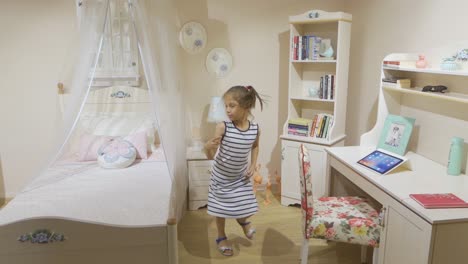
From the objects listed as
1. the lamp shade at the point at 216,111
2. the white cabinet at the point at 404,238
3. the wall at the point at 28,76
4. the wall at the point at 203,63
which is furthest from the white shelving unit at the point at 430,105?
the wall at the point at 28,76

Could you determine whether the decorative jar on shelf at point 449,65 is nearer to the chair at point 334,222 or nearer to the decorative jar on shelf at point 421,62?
the decorative jar on shelf at point 421,62

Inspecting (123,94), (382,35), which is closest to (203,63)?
(123,94)

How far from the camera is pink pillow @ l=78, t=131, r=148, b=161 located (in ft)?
10.6

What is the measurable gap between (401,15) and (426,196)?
63.8 inches

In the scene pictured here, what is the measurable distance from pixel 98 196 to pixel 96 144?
0.88 metres

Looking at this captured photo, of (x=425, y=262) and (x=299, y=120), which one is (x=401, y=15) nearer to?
(x=299, y=120)

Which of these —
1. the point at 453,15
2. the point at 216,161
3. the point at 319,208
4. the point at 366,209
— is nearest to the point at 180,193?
the point at 216,161

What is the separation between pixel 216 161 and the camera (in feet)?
9.02

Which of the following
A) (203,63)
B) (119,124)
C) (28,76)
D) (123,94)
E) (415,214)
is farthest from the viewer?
(203,63)

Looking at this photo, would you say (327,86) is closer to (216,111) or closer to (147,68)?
(216,111)

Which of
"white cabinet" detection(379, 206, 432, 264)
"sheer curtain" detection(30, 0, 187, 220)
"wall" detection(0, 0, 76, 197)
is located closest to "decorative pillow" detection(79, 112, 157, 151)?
"sheer curtain" detection(30, 0, 187, 220)

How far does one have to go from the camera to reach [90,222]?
193cm

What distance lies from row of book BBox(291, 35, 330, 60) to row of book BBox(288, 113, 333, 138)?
564mm

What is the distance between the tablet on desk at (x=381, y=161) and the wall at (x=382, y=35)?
81 cm
